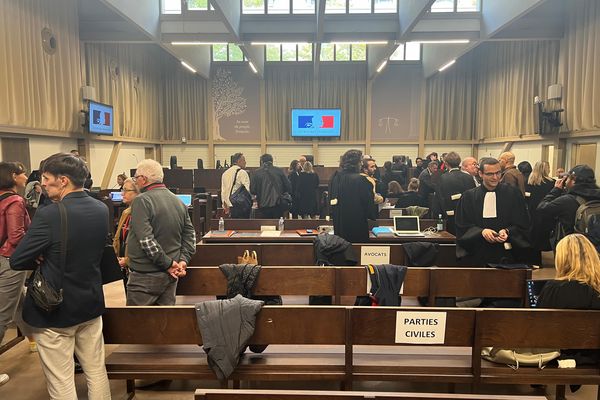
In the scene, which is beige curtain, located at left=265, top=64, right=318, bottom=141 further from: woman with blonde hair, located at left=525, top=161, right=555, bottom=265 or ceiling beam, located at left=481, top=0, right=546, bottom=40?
woman with blonde hair, located at left=525, top=161, right=555, bottom=265

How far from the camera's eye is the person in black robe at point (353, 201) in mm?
4133

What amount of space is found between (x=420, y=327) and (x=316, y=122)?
43.5 ft

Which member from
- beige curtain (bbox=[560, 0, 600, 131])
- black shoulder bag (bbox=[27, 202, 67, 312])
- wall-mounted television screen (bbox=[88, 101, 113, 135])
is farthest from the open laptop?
wall-mounted television screen (bbox=[88, 101, 113, 135])

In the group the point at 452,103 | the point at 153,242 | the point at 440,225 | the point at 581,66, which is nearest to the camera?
the point at 153,242

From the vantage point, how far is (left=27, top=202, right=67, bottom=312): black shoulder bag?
204 cm

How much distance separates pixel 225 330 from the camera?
88.1 inches

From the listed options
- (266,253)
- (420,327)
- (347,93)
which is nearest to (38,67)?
(266,253)

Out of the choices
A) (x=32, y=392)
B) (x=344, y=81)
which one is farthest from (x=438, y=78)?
(x=32, y=392)

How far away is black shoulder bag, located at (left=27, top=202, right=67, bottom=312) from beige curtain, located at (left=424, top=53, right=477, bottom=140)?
14.5 m

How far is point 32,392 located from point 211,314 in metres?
1.70

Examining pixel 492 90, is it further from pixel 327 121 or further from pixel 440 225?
pixel 440 225

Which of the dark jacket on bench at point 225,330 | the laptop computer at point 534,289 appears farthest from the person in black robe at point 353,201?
the dark jacket on bench at point 225,330

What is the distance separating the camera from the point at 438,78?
48.9ft

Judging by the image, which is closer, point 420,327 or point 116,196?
point 420,327
